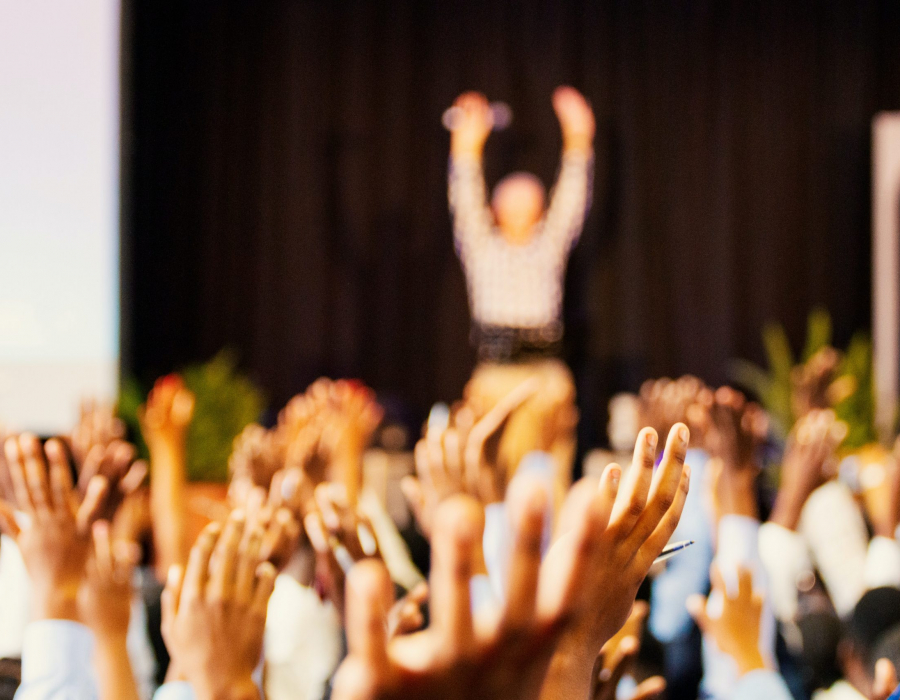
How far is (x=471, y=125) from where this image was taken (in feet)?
17.3

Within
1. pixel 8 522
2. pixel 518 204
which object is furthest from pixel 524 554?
pixel 518 204

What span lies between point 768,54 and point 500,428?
4.91 m

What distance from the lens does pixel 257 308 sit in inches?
214

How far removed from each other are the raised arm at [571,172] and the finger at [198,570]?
14.7 feet

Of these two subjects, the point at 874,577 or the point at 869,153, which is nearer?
the point at 874,577

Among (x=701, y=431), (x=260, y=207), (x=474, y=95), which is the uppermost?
(x=474, y=95)

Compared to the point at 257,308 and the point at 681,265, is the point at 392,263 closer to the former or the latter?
the point at 257,308

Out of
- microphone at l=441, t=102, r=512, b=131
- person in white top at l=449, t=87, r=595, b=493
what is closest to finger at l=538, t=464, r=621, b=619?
person in white top at l=449, t=87, r=595, b=493

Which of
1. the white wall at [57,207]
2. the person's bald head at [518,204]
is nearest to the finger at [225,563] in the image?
the white wall at [57,207]

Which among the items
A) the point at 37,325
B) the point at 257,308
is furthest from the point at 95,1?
the point at 257,308

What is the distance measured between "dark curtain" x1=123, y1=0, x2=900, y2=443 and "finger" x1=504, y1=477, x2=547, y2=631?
4.91 m

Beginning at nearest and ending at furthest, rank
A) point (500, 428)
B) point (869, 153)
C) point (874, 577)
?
point (500, 428) → point (874, 577) → point (869, 153)

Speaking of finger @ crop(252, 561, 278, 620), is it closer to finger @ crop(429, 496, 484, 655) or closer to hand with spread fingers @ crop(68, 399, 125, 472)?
finger @ crop(429, 496, 484, 655)

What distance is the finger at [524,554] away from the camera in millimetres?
487
